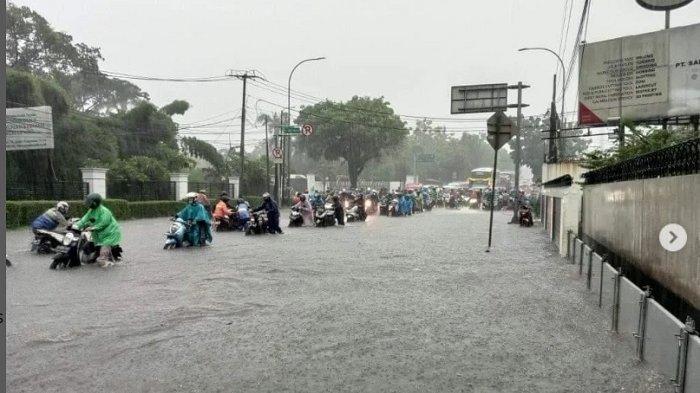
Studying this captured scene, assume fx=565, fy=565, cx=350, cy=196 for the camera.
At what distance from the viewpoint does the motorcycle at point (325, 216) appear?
20.9 metres

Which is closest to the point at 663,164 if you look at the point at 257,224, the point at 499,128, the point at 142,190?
the point at 499,128

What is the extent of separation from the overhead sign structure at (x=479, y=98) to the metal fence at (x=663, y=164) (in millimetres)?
23602

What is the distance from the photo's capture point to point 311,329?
18.5 ft

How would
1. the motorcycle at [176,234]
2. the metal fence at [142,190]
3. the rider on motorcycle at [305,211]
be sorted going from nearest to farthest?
the motorcycle at [176,234] < the rider on motorcycle at [305,211] < the metal fence at [142,190]

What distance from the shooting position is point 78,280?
8.59m

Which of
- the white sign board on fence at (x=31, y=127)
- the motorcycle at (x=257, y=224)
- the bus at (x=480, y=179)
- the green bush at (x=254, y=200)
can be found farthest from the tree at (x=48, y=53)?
the bus at (x=480, y=179)

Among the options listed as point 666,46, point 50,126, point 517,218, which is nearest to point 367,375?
point 666,46

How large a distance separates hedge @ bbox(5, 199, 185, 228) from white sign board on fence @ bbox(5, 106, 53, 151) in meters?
4.49

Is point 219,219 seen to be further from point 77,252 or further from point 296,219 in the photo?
point 77,252

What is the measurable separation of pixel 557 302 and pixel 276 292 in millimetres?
3660

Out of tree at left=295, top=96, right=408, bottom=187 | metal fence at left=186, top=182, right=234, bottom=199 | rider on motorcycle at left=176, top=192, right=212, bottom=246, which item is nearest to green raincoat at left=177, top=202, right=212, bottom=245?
rider on motorcycle at left=176, top=192, right=212, bottom=246

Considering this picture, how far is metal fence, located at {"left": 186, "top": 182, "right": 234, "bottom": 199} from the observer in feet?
111

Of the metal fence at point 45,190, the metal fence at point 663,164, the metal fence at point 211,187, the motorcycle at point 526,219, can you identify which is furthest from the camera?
the metal fence at point 211,187

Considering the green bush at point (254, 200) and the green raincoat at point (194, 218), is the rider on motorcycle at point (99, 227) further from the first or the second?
the green bush at point (254, 200)
